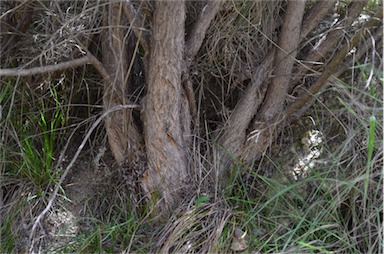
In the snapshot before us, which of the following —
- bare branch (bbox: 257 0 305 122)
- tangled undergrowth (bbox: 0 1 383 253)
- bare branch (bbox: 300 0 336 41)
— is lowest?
tangled undergrowth (bbox: 0 1 383 253)

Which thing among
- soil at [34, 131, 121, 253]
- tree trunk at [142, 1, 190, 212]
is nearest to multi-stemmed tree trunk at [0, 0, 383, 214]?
tree trunk at [142, 1, 190, 212]

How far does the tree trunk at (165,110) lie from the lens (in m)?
1.63

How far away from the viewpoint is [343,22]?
1752mm

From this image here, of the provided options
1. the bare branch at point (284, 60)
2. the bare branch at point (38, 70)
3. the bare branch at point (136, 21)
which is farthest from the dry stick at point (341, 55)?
the bare branch at point (38, 70)

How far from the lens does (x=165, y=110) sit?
1.68 meters

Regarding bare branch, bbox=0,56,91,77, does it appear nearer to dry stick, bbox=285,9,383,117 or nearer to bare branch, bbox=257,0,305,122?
bare branch, bbox=257,0,305,122

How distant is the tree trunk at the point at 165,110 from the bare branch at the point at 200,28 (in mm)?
64

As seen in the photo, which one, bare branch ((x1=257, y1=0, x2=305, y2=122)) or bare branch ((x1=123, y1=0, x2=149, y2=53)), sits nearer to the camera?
→ bare branch ((x1=123, y1=0, x2=149, y2=53))

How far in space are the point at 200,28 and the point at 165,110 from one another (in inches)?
11.9

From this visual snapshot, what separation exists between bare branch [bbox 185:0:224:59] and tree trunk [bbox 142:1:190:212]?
0.21 ft

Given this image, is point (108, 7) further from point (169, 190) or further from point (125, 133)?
point (169, 190)

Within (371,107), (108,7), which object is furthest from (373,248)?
(108,7)

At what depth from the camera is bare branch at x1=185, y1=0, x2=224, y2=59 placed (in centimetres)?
170

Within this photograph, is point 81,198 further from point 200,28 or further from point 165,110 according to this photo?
point 200,28
